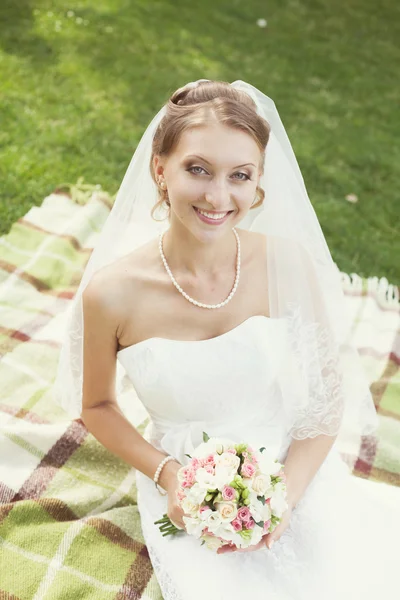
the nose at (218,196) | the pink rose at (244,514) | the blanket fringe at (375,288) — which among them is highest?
the nose at (218,196)

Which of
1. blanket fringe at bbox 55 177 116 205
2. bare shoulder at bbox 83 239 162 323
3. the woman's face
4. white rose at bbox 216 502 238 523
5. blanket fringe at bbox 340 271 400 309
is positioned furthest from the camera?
blanket fringe at bbox 55 177 116 205

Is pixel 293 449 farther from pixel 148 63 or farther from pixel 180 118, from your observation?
pixel 148 63

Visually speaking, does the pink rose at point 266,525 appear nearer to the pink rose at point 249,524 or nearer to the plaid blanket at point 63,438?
the pink rose at point 249,524

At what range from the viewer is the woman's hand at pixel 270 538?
253 cm

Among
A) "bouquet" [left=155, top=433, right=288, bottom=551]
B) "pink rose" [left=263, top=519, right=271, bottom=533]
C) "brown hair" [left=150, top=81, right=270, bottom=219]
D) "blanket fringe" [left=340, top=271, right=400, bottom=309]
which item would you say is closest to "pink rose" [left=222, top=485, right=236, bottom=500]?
"bouquet" [left=155, top=433, right=288, bottom=551]

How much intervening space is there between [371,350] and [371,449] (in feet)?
2.51

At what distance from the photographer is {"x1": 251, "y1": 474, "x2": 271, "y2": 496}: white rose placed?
7.73ft

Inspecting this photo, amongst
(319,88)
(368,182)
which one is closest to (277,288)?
(368,182)

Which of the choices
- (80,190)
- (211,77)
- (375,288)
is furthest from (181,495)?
(211,77)

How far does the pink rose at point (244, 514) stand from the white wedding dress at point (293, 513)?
1.49 feet

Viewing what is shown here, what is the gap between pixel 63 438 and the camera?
3.58 metres

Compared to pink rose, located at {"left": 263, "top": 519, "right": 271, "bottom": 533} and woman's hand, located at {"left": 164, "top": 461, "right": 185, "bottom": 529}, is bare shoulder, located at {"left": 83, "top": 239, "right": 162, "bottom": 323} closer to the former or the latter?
woman's hand, located at {"left": 164, "top": 461, "right": 185, "bottom": 529}

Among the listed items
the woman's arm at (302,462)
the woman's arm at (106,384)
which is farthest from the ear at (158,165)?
the woman's arm at (302,462)

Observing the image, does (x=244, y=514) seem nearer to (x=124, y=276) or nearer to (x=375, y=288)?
(x=124, y=276)
